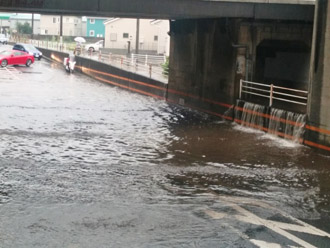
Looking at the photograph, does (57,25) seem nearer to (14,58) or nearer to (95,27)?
(95,27)

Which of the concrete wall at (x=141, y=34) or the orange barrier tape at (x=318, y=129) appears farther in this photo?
the concrete wall at (x=141, y=34)

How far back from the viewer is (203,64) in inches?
1008

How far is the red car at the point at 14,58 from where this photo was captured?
159ft

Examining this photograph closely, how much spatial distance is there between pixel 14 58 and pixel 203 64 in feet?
93.1

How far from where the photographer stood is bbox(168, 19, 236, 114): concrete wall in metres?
23.4

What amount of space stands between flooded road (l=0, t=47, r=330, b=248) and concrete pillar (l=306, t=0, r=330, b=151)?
69 cm

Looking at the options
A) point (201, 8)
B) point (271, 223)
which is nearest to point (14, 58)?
point (201, 8)

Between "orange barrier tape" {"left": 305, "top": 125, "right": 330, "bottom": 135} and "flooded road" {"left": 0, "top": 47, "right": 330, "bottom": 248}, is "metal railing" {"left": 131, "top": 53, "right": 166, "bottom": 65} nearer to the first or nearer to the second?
"flooded road" {"left": 0, "top": 47, "right": 330, "bottom": 248}

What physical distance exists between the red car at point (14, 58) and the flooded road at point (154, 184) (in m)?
26.7

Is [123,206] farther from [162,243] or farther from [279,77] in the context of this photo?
[279,77]

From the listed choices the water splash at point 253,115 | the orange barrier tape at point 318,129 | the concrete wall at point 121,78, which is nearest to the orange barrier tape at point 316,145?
the orange barrier tape at point 318,129

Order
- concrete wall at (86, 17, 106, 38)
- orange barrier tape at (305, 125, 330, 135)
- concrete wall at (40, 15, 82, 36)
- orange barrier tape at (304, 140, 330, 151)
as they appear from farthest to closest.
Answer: concrete wall at (40, 15, 82, 36)
concrete wall at (86, 17, 106, 38)
orange barrier tape at (305, 125, 330, 135)
orange barrier tape at (304, 140, 330, 151)

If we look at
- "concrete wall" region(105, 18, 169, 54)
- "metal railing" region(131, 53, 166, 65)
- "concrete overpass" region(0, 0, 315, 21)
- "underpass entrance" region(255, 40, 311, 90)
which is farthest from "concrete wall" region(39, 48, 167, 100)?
"concrete wall" region(105, 18, 169, 54)

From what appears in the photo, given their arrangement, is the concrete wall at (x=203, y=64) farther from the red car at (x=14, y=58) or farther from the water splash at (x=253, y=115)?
the red car at (x=14, y=58)
